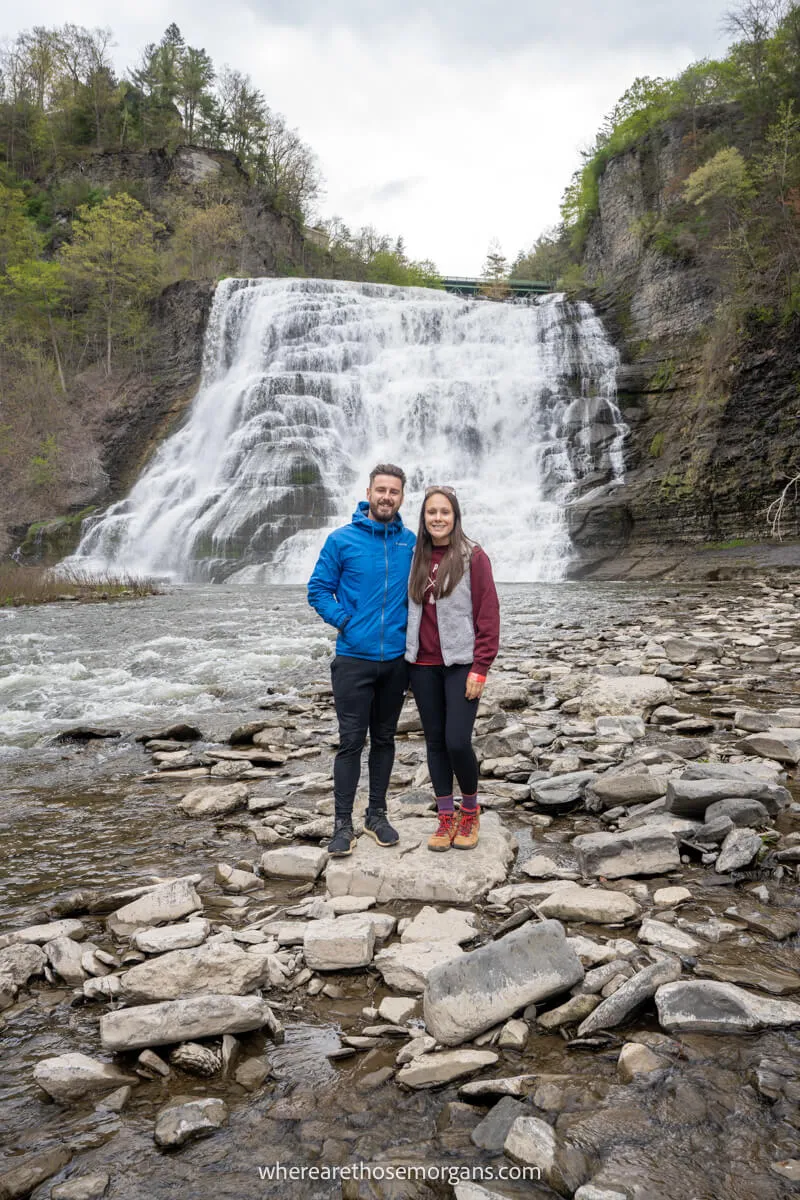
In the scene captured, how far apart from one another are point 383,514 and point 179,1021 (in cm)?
243

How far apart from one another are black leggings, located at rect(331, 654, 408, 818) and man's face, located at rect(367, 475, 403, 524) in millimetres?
765

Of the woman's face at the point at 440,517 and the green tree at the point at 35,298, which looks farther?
the green tree at the point at 35,298

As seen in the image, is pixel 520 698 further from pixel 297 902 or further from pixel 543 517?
pixel 543 517

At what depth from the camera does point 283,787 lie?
5.02m

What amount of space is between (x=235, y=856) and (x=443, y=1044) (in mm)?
1988

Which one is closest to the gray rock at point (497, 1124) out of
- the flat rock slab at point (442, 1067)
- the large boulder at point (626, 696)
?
the flat rock slab at point (442, 1067)

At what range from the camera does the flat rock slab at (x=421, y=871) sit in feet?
10.8

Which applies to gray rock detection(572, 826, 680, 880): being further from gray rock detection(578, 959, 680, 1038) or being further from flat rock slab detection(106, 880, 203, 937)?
flat rock slab detection(106, 880, 203, 937)

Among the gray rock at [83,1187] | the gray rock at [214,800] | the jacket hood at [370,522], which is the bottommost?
the gray rock at [214,800]

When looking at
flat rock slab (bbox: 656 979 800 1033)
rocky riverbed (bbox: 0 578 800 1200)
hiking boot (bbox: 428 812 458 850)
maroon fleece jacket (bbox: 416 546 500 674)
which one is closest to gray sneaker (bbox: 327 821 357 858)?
rocky riverbed (bbox: 0 578 800 1200)

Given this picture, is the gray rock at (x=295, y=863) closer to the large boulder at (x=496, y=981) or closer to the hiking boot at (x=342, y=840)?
the hiking boot at (x=342, y=840)

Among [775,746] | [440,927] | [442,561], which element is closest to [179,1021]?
[440,927]

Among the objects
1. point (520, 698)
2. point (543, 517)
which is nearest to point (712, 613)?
point (520, 698)

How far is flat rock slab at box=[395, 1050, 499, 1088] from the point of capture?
201cm
